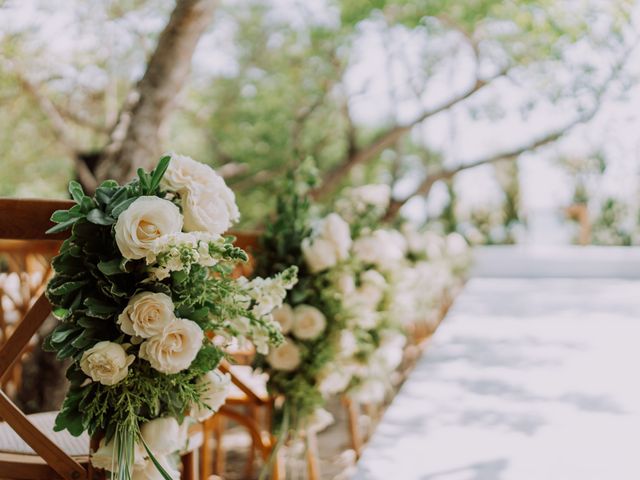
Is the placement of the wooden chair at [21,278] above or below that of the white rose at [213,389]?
below

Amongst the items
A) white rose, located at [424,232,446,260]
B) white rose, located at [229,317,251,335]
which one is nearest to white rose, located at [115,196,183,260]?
white rose, located at [229,317,251,335]

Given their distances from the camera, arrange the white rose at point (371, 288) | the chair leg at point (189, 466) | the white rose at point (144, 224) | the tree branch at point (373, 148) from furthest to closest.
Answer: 1. the tree branch at point (373, 148)
2. the white rose at point (371, 288)
3. the chair leg at point (189, 466)
4. the white rose at point (144, 224)

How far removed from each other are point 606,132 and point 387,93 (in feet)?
10.0

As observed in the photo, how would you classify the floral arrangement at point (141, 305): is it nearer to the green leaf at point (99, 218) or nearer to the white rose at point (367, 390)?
the green leaf at point (99, 218)

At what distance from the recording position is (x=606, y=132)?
7902mm

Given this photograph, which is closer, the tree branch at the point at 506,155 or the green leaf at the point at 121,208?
the green leaf at the point at 121,208

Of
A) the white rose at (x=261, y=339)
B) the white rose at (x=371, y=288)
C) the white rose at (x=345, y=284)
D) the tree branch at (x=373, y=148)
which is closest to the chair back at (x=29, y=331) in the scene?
the white rose at (x=261, y=339)

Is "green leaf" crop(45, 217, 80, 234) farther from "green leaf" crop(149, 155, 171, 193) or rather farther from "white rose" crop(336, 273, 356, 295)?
"white rose" crop(336, 273, 356, 295)

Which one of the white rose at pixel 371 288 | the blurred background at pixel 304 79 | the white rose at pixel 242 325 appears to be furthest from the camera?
the blurred background at pixel 304 79

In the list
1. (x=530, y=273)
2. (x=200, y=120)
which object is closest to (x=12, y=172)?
(x=200, y=120)

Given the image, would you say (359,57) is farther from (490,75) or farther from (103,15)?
(103,15)

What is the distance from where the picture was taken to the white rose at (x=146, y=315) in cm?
120

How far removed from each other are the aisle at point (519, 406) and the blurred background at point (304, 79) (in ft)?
3.26

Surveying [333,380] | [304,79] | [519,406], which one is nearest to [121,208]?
[333,380]
